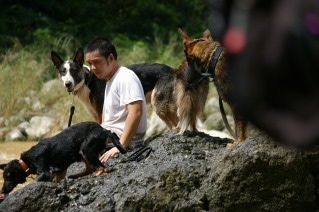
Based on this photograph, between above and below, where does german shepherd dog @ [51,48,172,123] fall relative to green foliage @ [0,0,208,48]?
above

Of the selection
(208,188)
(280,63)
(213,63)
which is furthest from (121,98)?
(280,63)

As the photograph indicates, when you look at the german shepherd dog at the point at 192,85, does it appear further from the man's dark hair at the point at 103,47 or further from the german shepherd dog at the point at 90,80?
the man's dark hair at the point at 103,47

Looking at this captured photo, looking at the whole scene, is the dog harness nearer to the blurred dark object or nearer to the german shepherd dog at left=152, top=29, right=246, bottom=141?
the german shepherd dog at left=152, top=29, right=246, bottom=141

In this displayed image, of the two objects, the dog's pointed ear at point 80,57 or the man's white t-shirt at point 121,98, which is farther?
the dog's pointed ear at point 80,57

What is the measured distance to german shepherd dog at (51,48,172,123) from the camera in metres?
9.58

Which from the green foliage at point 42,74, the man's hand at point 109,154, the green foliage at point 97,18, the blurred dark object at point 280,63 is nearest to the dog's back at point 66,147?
the man's hand at point 109,154

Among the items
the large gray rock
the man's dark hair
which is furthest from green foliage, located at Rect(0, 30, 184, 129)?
the large gray rock

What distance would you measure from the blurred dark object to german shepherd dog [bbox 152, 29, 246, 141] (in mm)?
4802

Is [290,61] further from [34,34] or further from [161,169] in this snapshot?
[34,34]

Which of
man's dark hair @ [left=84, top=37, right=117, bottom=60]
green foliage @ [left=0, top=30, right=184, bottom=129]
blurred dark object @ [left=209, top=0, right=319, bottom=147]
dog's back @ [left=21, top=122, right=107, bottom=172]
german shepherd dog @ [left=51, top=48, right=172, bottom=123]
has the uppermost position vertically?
blurred dark object @ [left=209, top=0, right=319, bottom=147]

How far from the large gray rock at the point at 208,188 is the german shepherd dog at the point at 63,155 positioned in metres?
0.50

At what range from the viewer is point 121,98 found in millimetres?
6387

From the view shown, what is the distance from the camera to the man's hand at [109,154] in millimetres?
5656

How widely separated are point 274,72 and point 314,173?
168 inches
